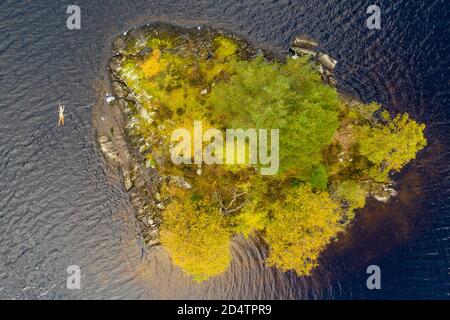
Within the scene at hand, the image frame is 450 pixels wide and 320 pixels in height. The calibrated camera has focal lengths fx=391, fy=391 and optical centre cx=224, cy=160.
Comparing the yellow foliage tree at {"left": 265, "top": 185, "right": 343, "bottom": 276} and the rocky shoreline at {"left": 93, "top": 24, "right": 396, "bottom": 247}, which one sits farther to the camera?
the rocky shoreline at {"left": 93, "top": 24, "right": 396, "bottom": 247}

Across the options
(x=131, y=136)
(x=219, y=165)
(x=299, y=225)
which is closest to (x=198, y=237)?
(x=219, y=165)

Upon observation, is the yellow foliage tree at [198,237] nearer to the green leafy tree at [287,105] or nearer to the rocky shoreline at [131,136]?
the rocky shoreline at [131,136]

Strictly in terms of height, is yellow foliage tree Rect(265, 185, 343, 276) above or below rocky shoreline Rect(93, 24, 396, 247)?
below

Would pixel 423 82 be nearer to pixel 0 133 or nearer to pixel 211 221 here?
pixel 211 221

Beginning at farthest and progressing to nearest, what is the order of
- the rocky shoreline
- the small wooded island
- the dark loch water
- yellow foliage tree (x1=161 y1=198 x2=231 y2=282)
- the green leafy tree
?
the rocky shoreline → the dark loch water → the small wooded island → yellow foliage tree (x1=161 y1=198 x2=231 y2=282) → the green leafy tree

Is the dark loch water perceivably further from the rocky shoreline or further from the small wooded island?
the small wooded island

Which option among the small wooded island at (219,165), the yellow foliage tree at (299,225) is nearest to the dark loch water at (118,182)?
the small wooded island at (219,165)

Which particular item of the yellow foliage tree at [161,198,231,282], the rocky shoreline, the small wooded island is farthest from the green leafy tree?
the yellow foliage tree at [161,198,231,282]
